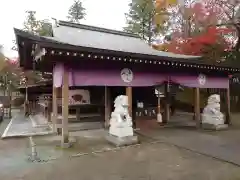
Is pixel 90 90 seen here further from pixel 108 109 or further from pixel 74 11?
pixel 74 11

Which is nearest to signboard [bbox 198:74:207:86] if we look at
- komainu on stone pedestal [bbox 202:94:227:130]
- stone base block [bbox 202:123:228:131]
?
komainu on stone pedestal [bbox 202:94:227:130]

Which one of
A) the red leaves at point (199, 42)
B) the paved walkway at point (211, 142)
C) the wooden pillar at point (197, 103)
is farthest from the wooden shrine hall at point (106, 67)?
the red leaves at point (199, 42)

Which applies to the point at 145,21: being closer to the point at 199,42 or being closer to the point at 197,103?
the point at 199,42

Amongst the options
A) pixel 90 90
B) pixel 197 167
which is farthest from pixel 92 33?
pixel 197 167

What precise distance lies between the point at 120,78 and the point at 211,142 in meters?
4.05

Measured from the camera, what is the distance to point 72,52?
729 centimetres

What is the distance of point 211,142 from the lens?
8.29m

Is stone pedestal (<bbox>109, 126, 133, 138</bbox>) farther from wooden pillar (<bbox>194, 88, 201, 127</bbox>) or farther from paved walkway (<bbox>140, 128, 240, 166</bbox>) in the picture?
wooden pillar (<bbox>194, 88, 201, 127</bbox>)

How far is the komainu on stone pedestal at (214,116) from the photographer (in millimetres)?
10977

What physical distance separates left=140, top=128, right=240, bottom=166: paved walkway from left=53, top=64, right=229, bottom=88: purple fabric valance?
2380 millimetres

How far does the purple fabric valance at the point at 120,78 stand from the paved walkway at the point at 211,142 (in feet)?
7.81

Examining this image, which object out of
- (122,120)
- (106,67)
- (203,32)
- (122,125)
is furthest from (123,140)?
(203,32)

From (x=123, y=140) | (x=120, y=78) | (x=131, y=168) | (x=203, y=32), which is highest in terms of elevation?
(x=203, y=32)

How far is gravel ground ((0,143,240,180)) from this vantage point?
516 cm
